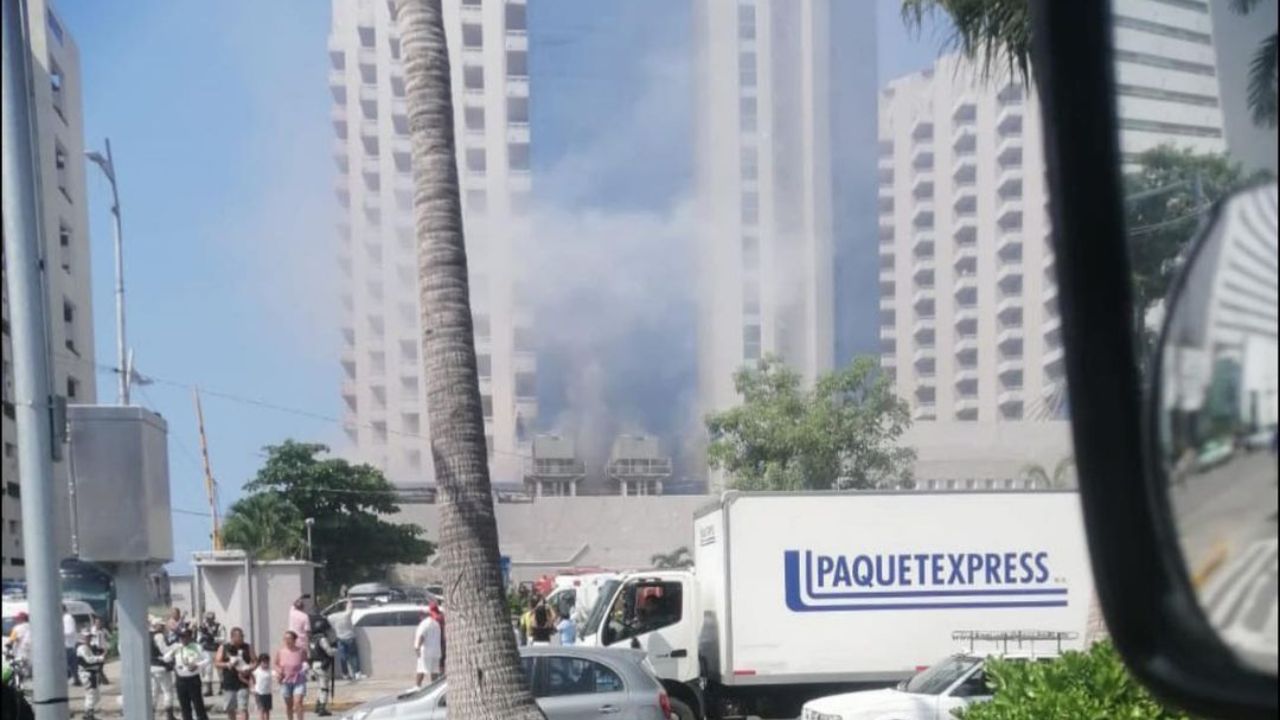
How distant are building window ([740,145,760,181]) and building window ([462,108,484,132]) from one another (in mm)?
7292

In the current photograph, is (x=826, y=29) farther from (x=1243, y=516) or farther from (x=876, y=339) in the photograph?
(x=1243, y=516)

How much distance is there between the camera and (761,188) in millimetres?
34219

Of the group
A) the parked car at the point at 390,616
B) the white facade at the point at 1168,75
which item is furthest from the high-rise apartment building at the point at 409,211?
the white facade at the point at 1168,75

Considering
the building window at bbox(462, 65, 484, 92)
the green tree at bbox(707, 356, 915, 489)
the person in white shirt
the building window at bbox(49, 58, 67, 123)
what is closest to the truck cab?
the person in white shirt

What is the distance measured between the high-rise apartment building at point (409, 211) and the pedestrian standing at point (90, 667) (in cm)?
849

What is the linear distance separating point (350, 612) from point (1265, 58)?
28.1 m

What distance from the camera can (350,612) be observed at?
28.4 m

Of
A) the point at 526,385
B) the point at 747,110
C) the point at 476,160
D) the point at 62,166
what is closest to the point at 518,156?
the point at 476,160

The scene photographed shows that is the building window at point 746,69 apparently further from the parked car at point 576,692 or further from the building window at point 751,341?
the parked car at point 576,692

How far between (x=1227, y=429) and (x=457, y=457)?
25.3ft

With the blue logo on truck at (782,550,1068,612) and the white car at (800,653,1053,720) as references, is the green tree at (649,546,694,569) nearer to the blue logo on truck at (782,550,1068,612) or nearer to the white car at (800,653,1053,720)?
the blue logo on truck at (782,550,1068,612)

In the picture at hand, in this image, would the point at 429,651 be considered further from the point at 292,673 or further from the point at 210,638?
the point at 210,638

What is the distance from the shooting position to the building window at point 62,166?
1728cm

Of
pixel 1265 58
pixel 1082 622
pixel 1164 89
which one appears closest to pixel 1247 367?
pixel 1265 58
